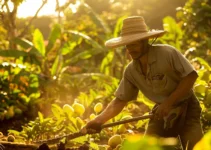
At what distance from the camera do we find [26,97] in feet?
22.4

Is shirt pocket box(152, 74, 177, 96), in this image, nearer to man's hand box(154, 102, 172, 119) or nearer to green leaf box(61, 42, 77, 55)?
man's hand box(154, 102, 172, 119)

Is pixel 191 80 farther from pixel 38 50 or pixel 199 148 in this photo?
pixel 38 50

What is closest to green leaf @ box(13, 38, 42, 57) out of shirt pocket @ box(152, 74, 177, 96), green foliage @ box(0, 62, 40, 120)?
green foliage @ box(0, 62, 40, 120)

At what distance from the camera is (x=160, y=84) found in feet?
9.69

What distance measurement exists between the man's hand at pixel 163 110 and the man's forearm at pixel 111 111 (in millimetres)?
366

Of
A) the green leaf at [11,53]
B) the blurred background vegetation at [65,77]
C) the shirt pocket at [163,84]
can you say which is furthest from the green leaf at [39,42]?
the shirt pocket at [163,84]

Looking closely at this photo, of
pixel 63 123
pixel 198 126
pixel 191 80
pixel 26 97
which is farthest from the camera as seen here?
pixel 26 97

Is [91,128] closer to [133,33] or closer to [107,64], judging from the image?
[133,33]

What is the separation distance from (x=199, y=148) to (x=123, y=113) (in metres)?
3.77

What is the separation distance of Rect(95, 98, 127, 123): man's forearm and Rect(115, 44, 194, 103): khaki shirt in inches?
7.9

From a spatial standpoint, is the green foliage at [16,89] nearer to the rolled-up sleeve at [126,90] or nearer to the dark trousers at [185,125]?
the rolled-up sleeve at [126,90]

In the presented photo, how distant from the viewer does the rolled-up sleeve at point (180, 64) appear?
2.83 metres

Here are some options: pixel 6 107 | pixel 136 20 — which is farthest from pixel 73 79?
pixel 136 20

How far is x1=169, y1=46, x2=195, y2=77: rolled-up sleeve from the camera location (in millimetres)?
2832
